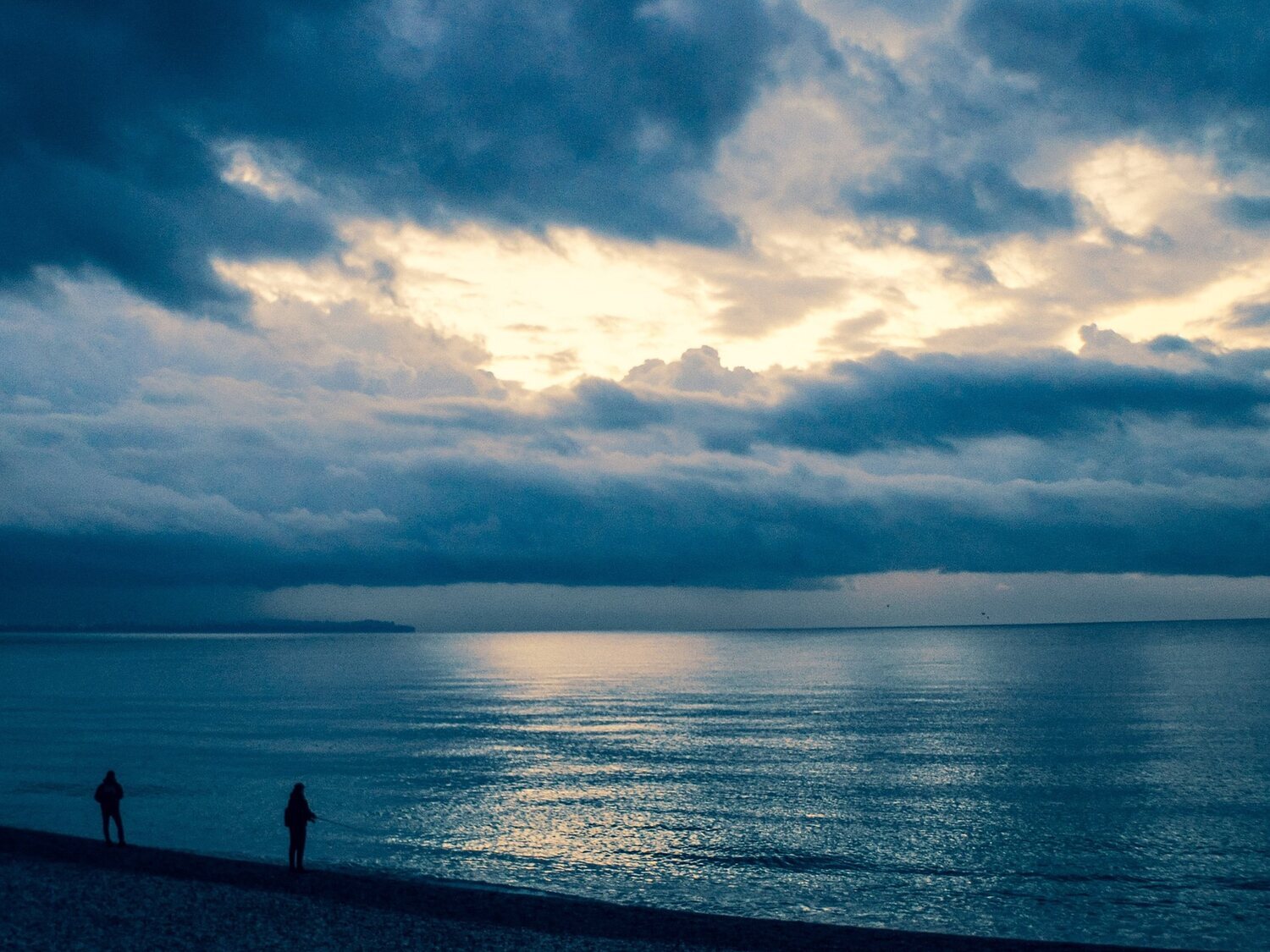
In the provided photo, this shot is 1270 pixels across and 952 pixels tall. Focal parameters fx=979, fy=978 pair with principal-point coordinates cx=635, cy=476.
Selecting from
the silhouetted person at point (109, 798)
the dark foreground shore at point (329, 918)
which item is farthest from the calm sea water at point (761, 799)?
the silhouetted person at point (109, 798)

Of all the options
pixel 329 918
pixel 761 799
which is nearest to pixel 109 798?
pixel 329 918

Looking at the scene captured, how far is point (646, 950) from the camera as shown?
2348cm

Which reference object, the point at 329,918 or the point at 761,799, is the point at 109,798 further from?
the point at 761,799

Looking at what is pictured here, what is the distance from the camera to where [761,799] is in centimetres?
4794

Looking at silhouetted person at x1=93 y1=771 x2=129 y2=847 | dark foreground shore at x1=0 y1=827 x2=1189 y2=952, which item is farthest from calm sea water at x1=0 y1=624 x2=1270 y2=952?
silhouetted person at x1=93 y1=771 x2=129 y2=847

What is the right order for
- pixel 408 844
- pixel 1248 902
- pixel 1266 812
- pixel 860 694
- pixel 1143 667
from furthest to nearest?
pixel 1143 667
pixel 860 694
pixel 1266 812
pixel 408 844
pixel 1248 902

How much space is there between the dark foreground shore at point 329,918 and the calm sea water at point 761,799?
237 centimetres

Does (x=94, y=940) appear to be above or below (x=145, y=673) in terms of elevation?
above

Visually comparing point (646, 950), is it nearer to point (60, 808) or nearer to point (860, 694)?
point (60, 808)

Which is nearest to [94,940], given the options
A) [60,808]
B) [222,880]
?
[222,880]

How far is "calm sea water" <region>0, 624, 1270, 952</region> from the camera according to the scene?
32281 millimetres

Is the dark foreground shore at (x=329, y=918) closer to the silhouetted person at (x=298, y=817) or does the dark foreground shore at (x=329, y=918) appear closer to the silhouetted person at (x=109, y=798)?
the silhouetted person at (x=298, y=817)

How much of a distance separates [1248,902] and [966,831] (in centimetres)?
1166

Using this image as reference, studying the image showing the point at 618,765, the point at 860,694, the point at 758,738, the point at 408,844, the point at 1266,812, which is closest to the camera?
the point at 408,844
